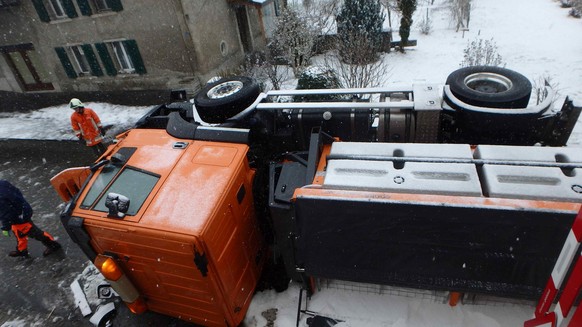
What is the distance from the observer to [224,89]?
202 inches

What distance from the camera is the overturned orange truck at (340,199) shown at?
2.79m

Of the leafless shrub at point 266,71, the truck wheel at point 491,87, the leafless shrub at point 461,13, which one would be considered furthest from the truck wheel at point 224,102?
the leafless shrub at point 461,13

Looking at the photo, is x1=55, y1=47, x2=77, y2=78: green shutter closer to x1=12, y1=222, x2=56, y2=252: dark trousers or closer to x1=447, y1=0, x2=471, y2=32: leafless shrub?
x1=12, y1=222, x2=56, y2=252: dark trousers

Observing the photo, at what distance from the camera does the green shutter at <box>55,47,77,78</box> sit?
12148mm

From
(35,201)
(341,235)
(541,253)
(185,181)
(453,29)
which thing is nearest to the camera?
(541,253)

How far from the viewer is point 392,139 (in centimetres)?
415

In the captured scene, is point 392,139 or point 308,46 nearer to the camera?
point 392,139

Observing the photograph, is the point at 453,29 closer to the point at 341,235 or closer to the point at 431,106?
the point at 431,106

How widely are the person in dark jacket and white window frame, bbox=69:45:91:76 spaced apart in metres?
8.41

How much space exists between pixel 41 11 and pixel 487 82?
13.7 m

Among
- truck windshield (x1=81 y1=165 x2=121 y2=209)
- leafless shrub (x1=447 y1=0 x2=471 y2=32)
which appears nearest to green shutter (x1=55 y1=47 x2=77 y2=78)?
truck windshield (x1=81 y1=165 x2=121 y2=209)

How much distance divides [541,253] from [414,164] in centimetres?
119

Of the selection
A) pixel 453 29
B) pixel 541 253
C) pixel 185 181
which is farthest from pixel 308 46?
pixel 541 253

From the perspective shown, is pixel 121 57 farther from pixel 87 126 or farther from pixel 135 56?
pixel 87 126
